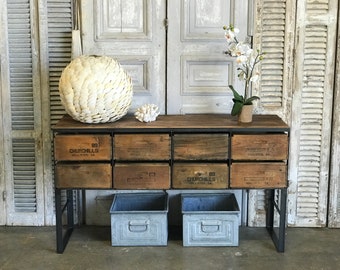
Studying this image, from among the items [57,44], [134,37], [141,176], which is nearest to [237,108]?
[141,176]

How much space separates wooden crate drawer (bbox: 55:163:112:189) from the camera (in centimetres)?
323

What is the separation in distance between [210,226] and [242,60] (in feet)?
3.54

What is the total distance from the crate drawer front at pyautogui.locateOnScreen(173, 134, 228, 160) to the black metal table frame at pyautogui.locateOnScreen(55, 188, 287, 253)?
0.45m

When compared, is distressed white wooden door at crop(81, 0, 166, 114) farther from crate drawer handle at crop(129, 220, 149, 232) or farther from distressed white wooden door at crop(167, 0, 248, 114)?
crate drawer handle at crop(129, 220, 149, 232)

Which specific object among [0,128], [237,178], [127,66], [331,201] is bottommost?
[331,201]

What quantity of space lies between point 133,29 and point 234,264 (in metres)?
1.66

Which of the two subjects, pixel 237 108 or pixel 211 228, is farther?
pixel 211 228

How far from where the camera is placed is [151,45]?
3.58 metres

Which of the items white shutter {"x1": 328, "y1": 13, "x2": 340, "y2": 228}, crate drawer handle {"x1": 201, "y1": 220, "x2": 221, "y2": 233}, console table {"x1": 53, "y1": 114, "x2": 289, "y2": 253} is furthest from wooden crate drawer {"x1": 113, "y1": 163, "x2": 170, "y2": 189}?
white shutter {"x1": 328, "y1": 13, "x2": 340, "y2": 228}

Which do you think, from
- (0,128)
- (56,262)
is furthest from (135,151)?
(0,128)

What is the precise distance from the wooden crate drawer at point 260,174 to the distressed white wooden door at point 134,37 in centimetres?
79

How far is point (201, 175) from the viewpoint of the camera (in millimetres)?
3240

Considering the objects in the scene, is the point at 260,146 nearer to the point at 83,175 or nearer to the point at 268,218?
the point at 268,218

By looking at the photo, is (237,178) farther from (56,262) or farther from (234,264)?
(56,262)
